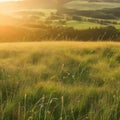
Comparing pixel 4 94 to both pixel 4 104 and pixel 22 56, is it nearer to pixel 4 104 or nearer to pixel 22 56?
pixel 4 104

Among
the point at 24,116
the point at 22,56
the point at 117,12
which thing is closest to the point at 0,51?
the point at 22,56

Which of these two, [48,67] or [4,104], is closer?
[4,104]

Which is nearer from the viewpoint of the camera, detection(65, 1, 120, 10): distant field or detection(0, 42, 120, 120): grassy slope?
detection(0, 42, 120, 120): grassy slope

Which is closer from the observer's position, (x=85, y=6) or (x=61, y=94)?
(x=61, y=94)

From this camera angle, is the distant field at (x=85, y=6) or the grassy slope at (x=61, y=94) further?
the distant field at (x=85, y=6)

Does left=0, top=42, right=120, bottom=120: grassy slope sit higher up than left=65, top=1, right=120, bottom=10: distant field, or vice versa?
left=0, top=42, right=120, bottom=120: grassy slope

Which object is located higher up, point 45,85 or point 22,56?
point 45,85

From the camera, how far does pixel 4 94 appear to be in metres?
6.27

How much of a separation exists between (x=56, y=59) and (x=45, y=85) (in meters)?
4.31

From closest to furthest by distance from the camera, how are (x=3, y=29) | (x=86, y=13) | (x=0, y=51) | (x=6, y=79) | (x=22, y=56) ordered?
1. (x=6, y=79)
2. (x=22, y=56)
3. (x=0, y=51)
4. (x=3, y=29)
5. (x=86, y=13)

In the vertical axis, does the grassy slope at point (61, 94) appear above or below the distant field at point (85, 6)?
above

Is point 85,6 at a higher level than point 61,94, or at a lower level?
lower

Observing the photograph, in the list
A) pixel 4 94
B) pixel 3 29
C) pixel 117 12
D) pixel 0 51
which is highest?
pixel 4 94

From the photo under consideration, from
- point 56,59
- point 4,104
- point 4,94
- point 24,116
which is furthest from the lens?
point 56,59
